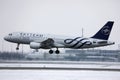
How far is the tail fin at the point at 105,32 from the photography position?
76500mm

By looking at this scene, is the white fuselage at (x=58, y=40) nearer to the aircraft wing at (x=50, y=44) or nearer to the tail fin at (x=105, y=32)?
the aircraft wing at (x=50, y=44)

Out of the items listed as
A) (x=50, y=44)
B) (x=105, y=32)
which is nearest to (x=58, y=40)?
Answer: (x=50, y=44)

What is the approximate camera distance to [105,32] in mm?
77250

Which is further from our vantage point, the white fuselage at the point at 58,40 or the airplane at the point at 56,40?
the white fuselage at the point at 58,40

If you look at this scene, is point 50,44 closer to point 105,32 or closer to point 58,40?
point 58,40

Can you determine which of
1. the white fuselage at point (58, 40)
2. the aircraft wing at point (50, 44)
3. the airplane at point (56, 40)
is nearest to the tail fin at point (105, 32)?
the airplane at point (56, 40)

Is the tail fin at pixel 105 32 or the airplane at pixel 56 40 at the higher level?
the tail fin at pixel 105 32

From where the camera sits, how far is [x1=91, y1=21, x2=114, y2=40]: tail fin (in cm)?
7650
